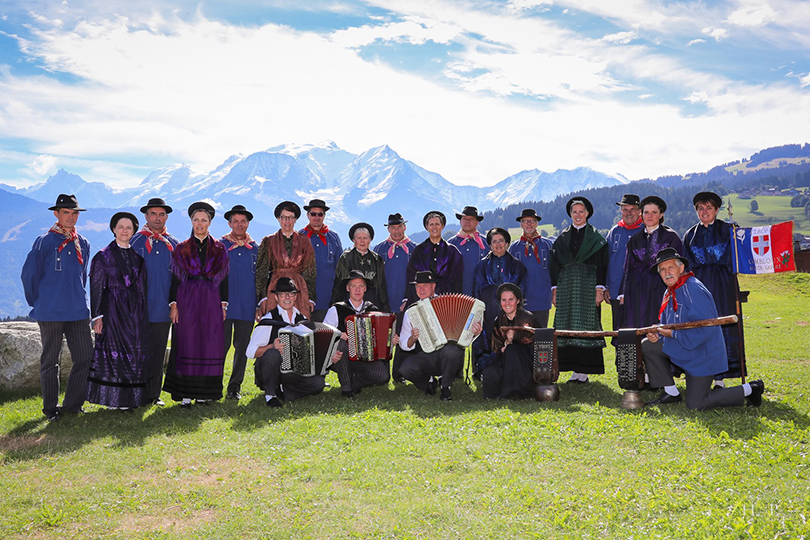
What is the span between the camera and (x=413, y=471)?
20.0 feet

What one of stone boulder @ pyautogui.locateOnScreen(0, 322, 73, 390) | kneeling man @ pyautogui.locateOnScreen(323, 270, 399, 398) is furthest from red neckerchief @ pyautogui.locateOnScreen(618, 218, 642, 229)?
stone boulder @ pyautogui.locateOnScreen(0, 322, 73, 390)

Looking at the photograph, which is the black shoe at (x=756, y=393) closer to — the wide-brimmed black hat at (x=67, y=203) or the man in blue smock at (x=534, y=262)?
the man in blue smock at (x=534, y=262)

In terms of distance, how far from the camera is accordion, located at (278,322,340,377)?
9.12m

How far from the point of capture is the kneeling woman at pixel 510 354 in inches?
369

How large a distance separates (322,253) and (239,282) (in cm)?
180

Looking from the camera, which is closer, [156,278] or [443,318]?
[156,278]

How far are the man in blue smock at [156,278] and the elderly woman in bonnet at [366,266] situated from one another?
9.21ft

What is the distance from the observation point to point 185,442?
23.9 ft

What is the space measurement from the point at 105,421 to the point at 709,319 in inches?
332

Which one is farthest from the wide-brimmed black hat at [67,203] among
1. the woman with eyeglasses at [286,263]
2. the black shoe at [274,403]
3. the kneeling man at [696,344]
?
the kneeling man at [696,344]

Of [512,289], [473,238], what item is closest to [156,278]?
[512,289]

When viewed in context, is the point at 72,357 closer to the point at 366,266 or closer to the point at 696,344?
the point at 366,266

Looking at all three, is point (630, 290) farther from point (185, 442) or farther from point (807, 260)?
point (807, 260)

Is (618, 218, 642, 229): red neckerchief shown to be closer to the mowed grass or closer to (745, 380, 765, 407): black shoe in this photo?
the mowed grass
